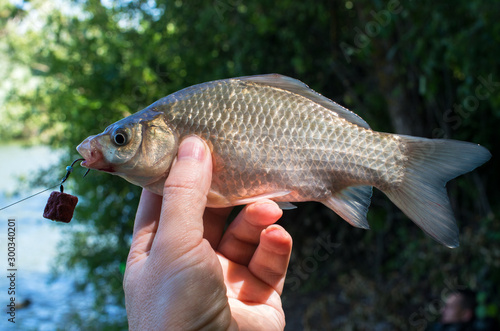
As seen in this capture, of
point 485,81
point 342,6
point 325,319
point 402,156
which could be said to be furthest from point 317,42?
point 402,156

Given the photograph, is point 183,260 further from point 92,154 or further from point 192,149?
point 92,154

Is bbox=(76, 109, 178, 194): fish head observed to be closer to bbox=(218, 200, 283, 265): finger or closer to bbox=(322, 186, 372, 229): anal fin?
→ bbox=(218, 200, 283, 265): finger

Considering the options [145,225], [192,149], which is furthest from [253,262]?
[192,149]

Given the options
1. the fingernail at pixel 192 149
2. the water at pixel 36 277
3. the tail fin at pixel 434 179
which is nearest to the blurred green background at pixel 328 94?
the water at pixel 36 277

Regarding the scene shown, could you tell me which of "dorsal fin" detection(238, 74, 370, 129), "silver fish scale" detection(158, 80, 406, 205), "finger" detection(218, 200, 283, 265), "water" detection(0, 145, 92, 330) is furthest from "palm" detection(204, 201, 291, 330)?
"water" detection(0, 145, 92, 330)

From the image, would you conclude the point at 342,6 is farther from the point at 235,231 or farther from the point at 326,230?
the point at 235,231

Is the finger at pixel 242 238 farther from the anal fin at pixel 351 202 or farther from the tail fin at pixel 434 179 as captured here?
the tail fin at pixel 434 179

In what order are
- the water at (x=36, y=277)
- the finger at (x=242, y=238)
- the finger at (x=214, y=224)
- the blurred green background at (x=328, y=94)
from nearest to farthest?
the finger at (x=242, y=238) < the finger at (x=214, y=224) < the blurred green background at (x=328, y=94) < the water at (x=36, y=277)
